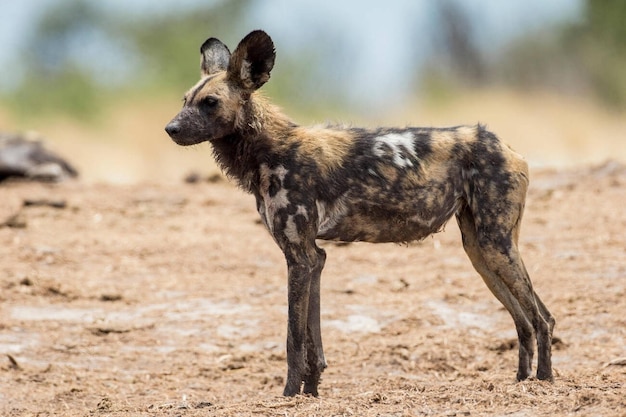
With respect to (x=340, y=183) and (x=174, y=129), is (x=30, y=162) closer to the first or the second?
(x=174, y=129)

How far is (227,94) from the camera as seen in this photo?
6.40m

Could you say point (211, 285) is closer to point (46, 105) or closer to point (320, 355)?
point (320, 355)

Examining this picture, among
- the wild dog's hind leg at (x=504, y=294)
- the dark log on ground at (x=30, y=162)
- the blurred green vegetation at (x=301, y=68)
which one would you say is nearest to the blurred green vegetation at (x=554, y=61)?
the blurred green vegetation at (x=301, y=68)

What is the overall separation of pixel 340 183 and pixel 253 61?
89 centimetres

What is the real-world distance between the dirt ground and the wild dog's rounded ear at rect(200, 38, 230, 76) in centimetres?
207

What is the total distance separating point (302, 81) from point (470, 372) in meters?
18.3

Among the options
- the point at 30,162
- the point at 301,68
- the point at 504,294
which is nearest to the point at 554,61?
the point at 301,68

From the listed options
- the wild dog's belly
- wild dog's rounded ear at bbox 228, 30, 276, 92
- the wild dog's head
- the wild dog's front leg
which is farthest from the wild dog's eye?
the wild dog's front leg

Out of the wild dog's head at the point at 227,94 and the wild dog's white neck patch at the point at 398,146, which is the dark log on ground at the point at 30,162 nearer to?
the wild dog's head at the point at 227,94

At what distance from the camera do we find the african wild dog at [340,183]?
6355 millimetres

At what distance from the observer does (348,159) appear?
21.5 feet

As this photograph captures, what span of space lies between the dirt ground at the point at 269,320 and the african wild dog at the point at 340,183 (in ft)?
1.62

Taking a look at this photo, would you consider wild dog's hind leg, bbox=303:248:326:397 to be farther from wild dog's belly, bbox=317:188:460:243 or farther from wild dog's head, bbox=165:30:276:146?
wild dog's head, bbox=165:30:276:146

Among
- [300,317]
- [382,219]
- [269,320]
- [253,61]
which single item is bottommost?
[269,320]
